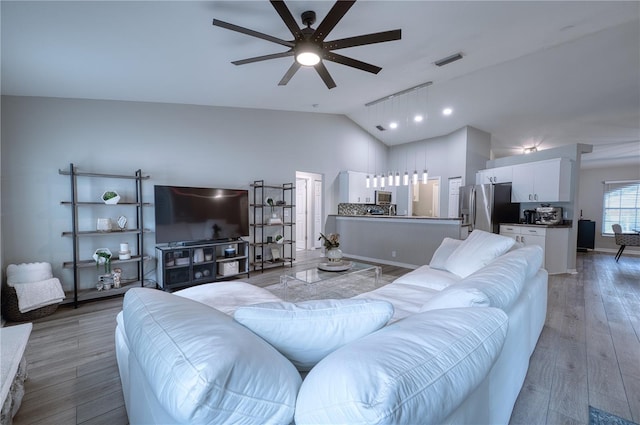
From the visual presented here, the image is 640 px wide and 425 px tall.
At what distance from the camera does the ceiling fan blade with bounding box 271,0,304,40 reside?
1.88m

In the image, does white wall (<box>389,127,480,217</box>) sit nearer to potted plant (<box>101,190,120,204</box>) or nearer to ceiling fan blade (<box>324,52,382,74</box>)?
ceiling fan blade (<box>324,52,382,74</box>)

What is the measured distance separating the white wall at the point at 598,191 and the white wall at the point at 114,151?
8728 mm

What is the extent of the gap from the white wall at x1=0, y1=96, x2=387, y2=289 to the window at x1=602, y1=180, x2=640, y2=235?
891 centimetres

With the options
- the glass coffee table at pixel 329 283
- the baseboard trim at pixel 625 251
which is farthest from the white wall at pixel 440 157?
the baseboard trim at pixel 625 251

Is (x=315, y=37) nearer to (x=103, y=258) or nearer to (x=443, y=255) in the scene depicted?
(x=443, y=255)

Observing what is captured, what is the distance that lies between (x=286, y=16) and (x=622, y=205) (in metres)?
10.4

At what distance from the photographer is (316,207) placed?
718cm

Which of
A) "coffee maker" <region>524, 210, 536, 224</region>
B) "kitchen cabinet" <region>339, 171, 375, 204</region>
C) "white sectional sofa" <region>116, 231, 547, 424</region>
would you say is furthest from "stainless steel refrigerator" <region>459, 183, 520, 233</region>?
"white sectional sofa" <region>116, 231, 547, 424</region>

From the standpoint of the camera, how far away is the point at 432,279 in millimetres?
2453

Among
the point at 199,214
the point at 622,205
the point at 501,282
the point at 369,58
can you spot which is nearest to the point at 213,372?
the point at 501,282

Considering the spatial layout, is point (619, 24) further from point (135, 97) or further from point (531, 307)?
point (135, 97)

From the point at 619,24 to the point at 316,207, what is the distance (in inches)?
230

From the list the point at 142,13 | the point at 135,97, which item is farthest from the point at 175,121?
the point at 142,13

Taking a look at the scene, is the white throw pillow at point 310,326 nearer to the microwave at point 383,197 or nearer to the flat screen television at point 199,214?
the flat screen television at point 199,214
